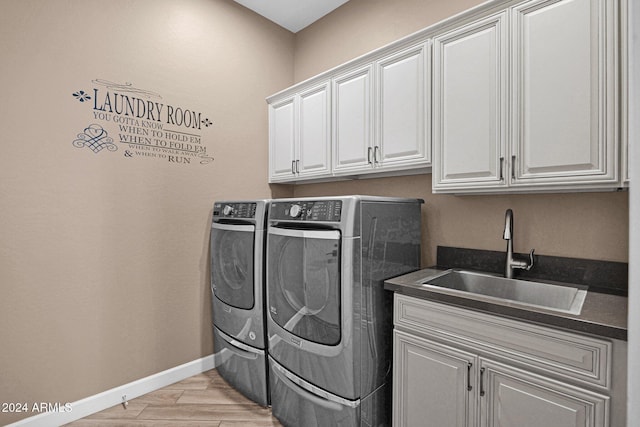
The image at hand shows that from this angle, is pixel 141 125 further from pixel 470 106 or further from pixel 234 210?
pixel 470 106

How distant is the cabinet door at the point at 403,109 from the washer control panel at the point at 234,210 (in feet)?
2.94

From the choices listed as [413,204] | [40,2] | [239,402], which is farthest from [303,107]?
[239,402]

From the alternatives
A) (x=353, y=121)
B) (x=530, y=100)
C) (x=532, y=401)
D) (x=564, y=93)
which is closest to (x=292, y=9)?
(x=353, y=121)

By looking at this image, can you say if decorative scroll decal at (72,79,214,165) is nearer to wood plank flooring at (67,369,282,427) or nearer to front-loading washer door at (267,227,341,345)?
front-loading washer door at (267,227,341,345)

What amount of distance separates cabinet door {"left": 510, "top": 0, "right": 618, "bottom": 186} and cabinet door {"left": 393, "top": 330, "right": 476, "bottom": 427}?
34.8 inches

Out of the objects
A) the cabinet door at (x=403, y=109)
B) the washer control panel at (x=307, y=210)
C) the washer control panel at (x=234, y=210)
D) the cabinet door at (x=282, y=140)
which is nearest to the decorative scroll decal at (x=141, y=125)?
the washer control panel at (x=234, y=210)

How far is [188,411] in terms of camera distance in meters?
2.09

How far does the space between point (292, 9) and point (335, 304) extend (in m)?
2.59

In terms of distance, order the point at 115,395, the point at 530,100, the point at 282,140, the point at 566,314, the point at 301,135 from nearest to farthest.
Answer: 1. the point at 566,314
2. the point at 530,100
3. the point at 115,395
4. the point at 301,135
5. the point at 282,140

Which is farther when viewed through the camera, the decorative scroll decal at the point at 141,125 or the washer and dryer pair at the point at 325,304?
the decorative scroll decal at the point at 141,125

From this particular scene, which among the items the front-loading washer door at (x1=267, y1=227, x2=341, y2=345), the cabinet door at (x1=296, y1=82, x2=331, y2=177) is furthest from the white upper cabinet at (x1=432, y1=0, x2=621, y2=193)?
the cabinet door at (x1=296, y1=82, x2=331, y2=177)

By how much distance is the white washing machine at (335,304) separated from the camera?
161cm

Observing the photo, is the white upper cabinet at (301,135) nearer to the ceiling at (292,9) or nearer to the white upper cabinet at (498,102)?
the white upper cabinet at (498,102)

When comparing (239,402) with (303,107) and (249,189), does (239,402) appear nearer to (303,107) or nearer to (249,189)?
(249,189)
